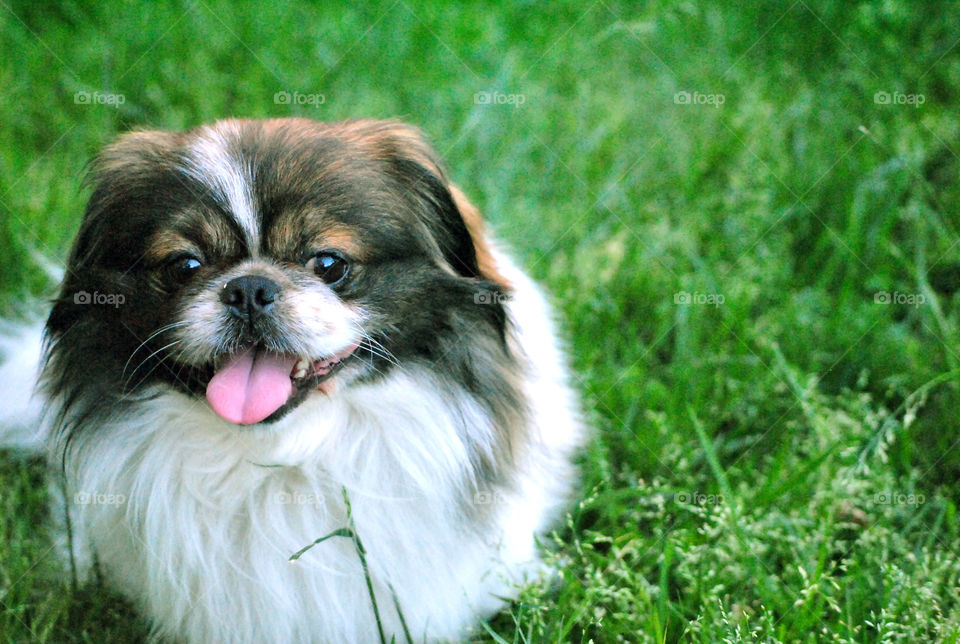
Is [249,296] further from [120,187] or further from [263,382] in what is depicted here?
[120,187]

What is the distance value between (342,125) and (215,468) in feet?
3.72

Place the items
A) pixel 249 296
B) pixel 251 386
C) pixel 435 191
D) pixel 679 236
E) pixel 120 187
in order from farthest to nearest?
1. pixel 679 236
2. pixel 435 191
3. pixel 120 187
4. pixel 251 386
5. pixel 249 296

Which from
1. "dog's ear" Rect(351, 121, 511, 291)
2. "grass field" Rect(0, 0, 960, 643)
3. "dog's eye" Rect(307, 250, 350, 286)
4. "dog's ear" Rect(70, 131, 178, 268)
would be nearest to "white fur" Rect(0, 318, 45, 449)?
"grass field" Rect(0, 0, 960, 643)

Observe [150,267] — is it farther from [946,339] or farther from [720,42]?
[720,42]

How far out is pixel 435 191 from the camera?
2842 millimetres

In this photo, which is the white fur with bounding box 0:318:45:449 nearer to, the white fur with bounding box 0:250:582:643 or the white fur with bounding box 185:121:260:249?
the white fur with bounding box 0:250:582:643

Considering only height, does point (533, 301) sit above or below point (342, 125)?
below

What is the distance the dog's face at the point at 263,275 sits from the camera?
98.3 inches

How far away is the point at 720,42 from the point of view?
568 centimetres

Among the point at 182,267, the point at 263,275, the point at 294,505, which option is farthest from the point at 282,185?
the point at 294,505

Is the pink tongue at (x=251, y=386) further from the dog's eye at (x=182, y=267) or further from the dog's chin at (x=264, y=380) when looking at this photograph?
the dog's eye at (x=182, y=267)

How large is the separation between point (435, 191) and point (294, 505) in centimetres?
105

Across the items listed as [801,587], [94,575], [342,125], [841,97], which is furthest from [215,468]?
[841,97]

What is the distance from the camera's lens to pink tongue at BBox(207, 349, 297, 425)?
2484 mm
